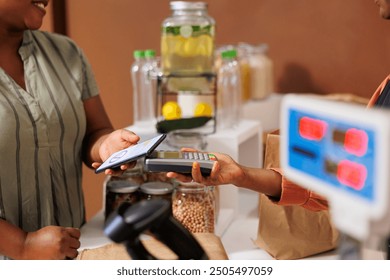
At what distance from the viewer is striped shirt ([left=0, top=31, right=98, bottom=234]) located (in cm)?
125

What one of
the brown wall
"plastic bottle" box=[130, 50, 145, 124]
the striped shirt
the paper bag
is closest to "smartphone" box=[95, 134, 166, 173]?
the paper bag

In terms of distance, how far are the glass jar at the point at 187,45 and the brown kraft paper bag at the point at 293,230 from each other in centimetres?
42

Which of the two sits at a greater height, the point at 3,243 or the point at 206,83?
the point at 206,83

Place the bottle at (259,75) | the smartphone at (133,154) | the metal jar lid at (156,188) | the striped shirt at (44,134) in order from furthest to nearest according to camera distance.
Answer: the bottle at (259,75) < the metal jar lid at (156,188) < the striped shirt at (44,134) < the smartphone at (133,154)

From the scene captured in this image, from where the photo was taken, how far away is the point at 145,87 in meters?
2.05

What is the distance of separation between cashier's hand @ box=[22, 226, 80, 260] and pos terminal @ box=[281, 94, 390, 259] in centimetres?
76

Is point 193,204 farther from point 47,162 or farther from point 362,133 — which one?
point 362,133

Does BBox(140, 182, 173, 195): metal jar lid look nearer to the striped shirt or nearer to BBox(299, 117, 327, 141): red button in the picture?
the striped shirt

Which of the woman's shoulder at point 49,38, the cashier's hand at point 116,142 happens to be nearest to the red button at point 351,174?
the cashier's hand at point 116,142

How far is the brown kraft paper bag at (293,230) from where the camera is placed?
131 centimetres

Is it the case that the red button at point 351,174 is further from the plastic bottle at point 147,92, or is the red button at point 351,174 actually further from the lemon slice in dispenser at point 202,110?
the plastic bottle at point 147,92

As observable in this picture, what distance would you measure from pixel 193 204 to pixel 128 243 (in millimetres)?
794

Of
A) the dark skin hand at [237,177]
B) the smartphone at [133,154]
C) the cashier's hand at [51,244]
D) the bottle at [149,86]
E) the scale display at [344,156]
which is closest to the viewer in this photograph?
the scale display at [344,156]

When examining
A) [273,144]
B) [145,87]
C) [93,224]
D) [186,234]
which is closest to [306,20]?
[145,87]
